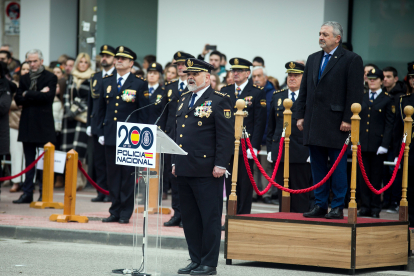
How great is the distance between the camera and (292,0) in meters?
13.3

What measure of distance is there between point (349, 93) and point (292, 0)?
22.7 feet

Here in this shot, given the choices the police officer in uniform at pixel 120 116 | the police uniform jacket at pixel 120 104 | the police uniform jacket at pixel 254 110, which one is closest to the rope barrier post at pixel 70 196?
the police officer in uniform at pixel 120 116

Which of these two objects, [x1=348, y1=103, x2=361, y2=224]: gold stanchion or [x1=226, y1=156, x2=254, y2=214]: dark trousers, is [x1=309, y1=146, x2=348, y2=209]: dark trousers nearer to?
[x1=348, y1=103, x2=361, y2=224]: gold stanchion

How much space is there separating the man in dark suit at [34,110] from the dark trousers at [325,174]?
5.46 meters

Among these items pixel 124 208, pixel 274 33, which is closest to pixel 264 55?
pixel 274 33

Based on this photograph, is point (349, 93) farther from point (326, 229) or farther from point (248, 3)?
point (248, 3)

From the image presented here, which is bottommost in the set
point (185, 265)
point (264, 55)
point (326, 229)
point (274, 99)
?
point (185, 265)

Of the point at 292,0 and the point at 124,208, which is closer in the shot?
the point at 124,208

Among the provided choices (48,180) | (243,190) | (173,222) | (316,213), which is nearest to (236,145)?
(316,213)

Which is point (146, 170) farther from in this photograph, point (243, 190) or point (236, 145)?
point (243, 190)

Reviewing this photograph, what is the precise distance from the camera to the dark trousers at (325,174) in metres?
6.97

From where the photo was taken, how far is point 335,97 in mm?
6824

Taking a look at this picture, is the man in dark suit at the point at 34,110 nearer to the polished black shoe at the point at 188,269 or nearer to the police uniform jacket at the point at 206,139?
the police uniform jacket at the point at 206,139

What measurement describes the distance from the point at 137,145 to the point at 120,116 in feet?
11.3
